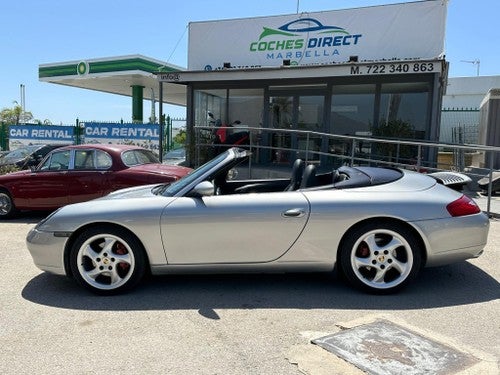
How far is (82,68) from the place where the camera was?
79.5ft

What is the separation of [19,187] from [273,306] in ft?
20.3

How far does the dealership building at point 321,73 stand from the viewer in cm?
1216

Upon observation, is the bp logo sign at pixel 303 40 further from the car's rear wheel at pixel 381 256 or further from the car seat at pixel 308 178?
the car's rear wheel at pixel 381 256

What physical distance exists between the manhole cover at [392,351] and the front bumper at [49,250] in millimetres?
2414

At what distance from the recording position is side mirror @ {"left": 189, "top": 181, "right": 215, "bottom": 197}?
13.5ft

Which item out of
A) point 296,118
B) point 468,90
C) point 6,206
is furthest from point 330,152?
point 468,90

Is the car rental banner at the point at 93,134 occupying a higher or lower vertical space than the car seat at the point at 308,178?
higher

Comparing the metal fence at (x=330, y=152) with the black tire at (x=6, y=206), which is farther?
the metal fence at (x=330, y=152)

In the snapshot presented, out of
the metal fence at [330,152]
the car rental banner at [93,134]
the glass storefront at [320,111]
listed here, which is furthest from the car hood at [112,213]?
the car rental banner at [93,134]

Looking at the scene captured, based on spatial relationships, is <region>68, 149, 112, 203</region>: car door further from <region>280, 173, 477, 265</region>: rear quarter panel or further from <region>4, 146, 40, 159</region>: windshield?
<region>4, 146, 40, 159</region>: windshield

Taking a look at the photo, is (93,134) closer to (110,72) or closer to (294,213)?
(110,72)

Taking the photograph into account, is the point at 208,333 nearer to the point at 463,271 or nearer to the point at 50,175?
the point at 463,271

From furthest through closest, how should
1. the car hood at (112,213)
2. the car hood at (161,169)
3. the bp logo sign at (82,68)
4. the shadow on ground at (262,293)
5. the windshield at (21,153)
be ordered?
1. the bp logo sign at (82,68)
2. the windshield at (21,153)
3. the car hood at (161,169)
4. the car hood at (112,213)
5. the shadow on ground at (262,293)

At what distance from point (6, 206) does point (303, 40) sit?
30.8 feet
